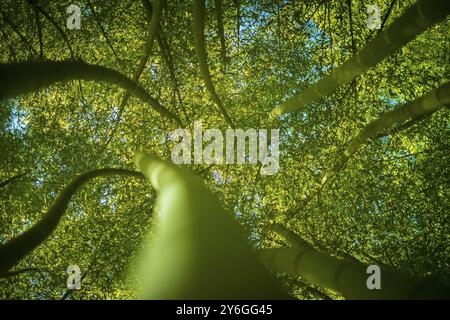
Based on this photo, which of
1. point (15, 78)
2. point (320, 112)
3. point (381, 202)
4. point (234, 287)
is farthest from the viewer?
point (381, 202)

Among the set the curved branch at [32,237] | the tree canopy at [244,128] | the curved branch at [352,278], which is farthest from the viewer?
the tree canopy at [244,128]

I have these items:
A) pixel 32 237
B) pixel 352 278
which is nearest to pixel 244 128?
pixel 32 237

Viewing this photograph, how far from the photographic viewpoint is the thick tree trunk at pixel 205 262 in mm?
1676

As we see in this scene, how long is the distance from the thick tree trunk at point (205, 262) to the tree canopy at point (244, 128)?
467 centimetres

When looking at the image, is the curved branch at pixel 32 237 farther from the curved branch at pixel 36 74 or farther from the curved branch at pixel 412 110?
the curved branch at pixel 412 110

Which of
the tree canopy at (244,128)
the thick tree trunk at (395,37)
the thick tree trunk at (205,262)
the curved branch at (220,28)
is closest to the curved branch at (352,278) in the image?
the thick tree trunk at (205,262)

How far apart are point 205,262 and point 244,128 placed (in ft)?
21.1

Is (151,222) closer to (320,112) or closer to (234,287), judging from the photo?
(320,112)

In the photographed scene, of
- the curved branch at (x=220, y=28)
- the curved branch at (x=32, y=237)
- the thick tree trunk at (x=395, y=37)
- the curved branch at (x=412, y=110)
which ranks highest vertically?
the curved branch at (x=220, y=28)

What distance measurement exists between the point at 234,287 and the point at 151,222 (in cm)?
638

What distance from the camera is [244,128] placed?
26.3 feet
